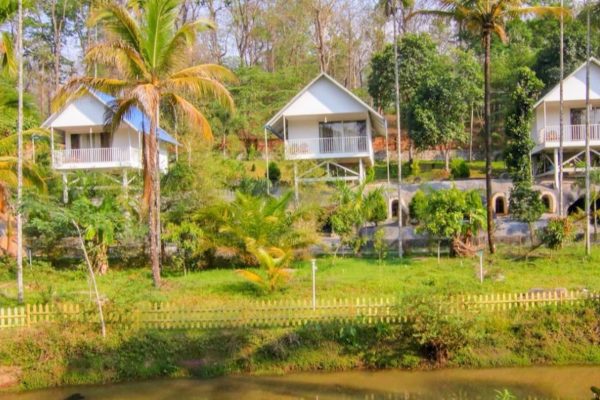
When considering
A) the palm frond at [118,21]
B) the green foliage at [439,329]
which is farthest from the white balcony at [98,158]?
the green foliage at [439,329]

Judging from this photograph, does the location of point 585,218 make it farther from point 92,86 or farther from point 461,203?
point 92,86

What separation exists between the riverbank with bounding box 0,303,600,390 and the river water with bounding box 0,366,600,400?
0.79ft

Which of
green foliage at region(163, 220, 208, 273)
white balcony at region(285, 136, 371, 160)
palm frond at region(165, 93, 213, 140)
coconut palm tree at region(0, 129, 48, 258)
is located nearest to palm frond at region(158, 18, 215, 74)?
palm frond at region(165, 93, 213, 140)

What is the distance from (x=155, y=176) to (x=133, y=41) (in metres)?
3.76

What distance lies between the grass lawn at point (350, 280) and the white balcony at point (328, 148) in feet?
24.0

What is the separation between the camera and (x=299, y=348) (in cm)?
1200

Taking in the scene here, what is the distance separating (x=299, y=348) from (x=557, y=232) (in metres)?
10.5

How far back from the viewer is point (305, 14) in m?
45.7

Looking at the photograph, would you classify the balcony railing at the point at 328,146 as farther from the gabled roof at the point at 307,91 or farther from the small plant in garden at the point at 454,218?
the small plant in garden at the point at 454,218

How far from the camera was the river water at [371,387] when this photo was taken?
34.5 ft

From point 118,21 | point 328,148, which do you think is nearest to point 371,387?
point 118,21

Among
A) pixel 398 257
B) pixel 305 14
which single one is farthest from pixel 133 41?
pixel 305 14

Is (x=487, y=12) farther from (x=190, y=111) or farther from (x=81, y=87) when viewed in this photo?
(x=81, y=87)

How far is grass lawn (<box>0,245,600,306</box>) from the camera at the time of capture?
48.3 ft
